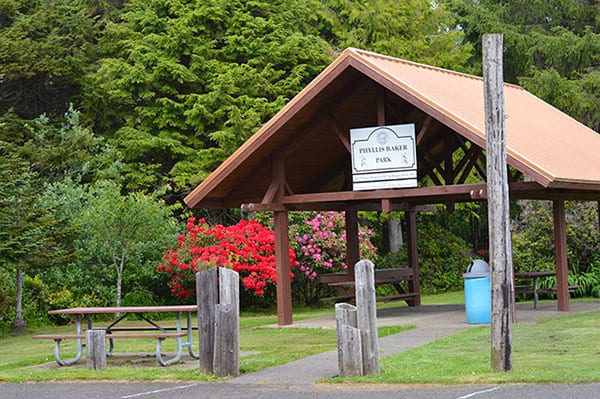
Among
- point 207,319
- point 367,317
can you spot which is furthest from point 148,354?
point 367,317

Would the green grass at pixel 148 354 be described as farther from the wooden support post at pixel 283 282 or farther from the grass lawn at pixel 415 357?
the wooden support post at pixel 283 282

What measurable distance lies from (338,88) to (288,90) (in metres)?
13.6

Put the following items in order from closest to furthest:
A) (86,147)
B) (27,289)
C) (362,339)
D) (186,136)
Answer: (362,339)
(27,289)
(86,147)
(186,136)

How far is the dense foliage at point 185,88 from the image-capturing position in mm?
28109

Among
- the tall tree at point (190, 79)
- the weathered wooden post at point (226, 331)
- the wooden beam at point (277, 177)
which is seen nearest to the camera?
the weathered wooden post at point (226, 331)

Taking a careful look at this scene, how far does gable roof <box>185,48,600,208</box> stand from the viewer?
57.2 feet

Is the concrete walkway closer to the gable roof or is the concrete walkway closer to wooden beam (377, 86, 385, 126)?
the gable roof

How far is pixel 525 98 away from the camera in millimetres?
24500

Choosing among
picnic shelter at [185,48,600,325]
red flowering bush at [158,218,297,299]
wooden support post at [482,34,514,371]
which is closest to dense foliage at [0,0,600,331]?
red flowering bush at [158,218,297,299]

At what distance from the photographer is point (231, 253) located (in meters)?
24.6

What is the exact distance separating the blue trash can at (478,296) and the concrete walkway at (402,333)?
0.27 meters

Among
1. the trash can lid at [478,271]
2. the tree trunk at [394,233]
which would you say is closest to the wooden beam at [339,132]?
the trash can lid at [478,271]

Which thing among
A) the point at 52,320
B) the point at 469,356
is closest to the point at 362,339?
the point at 469,356

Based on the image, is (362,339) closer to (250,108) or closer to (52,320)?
(52,320)
